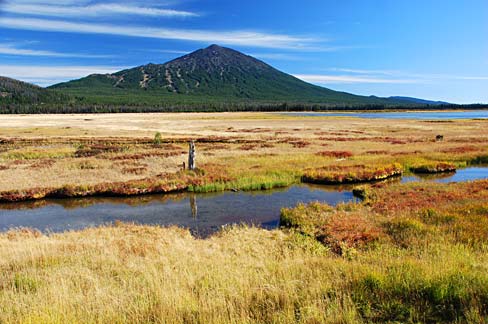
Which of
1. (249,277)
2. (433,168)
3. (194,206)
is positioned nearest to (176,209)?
(194,206)

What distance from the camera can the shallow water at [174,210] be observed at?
20156mm

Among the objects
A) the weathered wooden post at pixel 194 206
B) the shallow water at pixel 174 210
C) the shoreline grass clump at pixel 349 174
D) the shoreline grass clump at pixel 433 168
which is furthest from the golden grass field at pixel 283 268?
the shoreline grass clump at pixel 433 168

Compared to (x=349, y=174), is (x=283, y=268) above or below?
above

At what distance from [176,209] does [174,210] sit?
0.26 m

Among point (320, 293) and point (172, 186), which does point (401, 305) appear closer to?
point (320, 293)

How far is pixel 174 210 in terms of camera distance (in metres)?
22.9

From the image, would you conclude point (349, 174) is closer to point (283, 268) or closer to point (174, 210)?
point (174, 210)

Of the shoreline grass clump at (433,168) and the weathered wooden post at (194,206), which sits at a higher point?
the shoreline grass clump at (433,168)

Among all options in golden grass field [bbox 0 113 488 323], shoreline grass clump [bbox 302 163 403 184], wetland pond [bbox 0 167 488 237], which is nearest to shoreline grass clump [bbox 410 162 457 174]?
shoreline grass clump [bbox 302 163 403 184]

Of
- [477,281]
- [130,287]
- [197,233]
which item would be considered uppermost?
[477,281]

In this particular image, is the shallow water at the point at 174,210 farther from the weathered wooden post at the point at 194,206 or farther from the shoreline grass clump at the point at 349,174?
the shoreline grass clump at the point at 349,174

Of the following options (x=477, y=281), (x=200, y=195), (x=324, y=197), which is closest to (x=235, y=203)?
(x=200, y=195)

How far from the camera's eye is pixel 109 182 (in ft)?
95.1

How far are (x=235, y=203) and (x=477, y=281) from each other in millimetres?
17827
